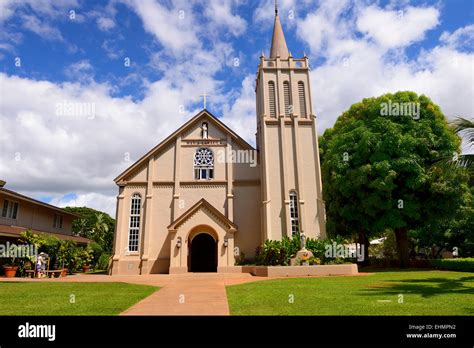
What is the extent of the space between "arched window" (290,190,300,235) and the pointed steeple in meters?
12.5

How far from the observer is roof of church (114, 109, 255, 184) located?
87.4ft

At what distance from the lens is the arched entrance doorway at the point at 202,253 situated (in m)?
26.5

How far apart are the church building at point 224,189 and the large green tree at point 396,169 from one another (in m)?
2.51

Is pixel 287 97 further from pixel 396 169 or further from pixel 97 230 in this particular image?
pixel 97 230

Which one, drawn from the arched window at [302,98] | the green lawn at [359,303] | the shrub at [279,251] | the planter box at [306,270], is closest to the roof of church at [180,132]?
the arched window at [302,98]

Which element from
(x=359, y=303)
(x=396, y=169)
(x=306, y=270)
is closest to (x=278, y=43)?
(x=396, y=169)

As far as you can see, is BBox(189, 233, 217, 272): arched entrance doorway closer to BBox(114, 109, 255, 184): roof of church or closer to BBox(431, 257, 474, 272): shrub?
BBox(114, 109, 255, 184): roof of church

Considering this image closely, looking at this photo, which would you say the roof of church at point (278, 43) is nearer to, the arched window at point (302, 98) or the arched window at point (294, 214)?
the arched window at point (302, 98)

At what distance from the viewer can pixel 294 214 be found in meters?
24.5

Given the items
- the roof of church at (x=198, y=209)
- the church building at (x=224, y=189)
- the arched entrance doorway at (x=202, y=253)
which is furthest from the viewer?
the arched entrance doorway at (x=202, y=253)

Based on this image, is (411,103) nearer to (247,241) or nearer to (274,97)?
(274,97)

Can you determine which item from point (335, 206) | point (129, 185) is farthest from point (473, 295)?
point (129, 185)

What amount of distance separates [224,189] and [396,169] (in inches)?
509

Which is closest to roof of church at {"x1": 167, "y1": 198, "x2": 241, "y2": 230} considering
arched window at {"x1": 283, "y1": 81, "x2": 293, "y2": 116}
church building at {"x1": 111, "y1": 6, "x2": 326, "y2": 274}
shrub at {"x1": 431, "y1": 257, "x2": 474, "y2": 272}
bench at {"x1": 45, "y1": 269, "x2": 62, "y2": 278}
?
church building at {"x1": 111, "y1": 6, "x2": 326, "y2": 274}
